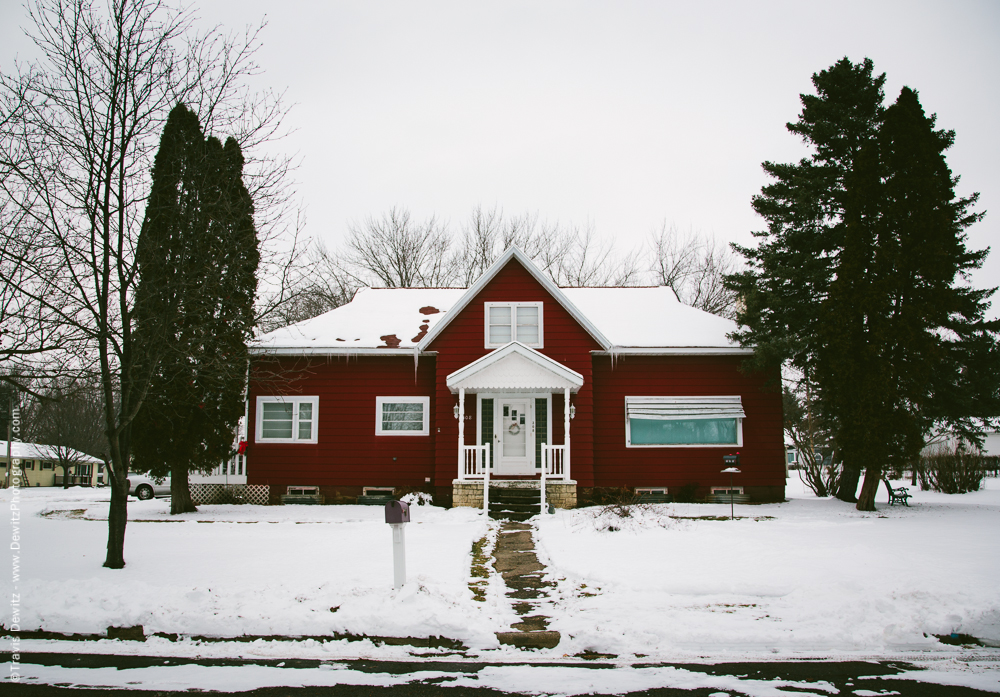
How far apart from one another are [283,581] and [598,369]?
39.2 ft

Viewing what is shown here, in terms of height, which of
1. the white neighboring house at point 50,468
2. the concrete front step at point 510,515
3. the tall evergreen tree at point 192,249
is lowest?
the white neighboring house at point 50,468

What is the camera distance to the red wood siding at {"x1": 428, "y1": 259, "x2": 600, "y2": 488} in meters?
16.8

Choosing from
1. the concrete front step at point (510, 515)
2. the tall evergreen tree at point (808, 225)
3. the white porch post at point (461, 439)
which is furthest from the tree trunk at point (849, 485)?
the white porch post at point (461, 439)

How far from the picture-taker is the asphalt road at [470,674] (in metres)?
4.50

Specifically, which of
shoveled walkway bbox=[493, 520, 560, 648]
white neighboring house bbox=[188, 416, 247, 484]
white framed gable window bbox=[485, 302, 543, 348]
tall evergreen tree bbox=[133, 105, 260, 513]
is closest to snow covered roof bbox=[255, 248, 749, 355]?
white framed gable window bbox=[485, 302, 543, 348]

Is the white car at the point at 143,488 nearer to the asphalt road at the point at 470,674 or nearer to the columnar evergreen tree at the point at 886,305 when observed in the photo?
the asphalt road at the point at 470,674

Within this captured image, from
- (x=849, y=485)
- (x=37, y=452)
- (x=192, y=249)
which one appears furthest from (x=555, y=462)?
(x=37, y=452)

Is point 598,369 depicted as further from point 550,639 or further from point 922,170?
point 550,639

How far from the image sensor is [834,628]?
589 cm

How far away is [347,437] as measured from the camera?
17.5m

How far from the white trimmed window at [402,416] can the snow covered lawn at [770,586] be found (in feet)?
22.1

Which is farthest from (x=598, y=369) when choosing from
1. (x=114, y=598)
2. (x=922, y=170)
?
(x=114, y=598)

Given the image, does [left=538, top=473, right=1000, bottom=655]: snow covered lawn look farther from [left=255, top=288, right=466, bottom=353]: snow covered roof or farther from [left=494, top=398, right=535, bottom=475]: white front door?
[left=255, top=288, right=466, bottom=353]: snow covered roof

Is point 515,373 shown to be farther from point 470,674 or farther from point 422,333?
point 470,674
